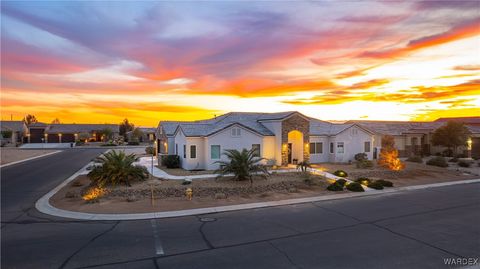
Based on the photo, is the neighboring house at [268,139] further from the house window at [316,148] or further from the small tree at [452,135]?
the small tree at [452,135]

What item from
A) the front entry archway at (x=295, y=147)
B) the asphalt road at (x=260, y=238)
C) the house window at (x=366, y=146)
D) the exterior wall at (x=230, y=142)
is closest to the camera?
the asphalt road at (x=260, y=238)

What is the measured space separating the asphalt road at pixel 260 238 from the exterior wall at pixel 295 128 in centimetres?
1417

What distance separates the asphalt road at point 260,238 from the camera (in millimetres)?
8953

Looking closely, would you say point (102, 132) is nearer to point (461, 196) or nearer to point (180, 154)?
point (180, 154)

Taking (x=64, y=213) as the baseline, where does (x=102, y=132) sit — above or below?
above

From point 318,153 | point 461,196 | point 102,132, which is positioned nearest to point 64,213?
point 461,196

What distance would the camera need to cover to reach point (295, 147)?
107 feet

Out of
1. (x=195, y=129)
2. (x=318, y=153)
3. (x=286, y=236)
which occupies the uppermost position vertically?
(x=195, y=129)

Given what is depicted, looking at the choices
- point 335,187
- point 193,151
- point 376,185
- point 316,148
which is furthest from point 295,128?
point 335,187

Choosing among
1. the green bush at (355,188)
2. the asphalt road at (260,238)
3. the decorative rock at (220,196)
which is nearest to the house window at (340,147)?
the green bush at (355,188)

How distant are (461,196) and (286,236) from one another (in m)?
14.1

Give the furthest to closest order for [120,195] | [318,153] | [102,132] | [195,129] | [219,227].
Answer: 1. [102,132]
2. [318,153]
3. [195,129]
4. [120,195]
5. [219,227]

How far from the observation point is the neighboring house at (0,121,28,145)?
88.0 meters

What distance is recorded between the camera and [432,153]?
47.6m
